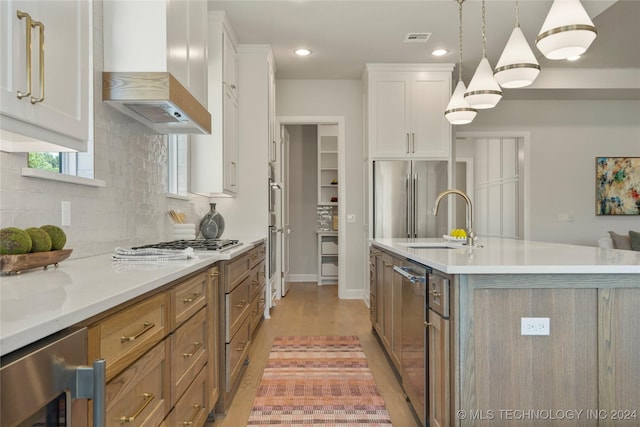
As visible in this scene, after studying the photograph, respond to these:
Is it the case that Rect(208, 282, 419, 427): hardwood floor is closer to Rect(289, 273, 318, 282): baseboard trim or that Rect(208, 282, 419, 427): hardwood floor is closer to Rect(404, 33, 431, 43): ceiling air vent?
Rect(289, 273, 318, 282): baseboard trim

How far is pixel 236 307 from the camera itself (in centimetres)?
259

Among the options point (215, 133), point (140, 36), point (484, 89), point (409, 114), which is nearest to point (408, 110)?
point (409, 114)

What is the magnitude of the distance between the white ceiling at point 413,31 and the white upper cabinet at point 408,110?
177 millimetres

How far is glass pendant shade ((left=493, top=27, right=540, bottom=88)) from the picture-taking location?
2.47 metres

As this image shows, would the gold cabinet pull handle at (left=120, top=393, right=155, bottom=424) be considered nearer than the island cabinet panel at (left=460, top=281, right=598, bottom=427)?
Yes

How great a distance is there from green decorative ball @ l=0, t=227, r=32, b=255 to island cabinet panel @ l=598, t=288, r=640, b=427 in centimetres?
196

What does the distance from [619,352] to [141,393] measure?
1662 mm

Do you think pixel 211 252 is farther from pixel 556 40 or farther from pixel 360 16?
pixel 360 16

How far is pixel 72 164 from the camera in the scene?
2023 mm

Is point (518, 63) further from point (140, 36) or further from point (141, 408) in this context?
point (141, 408)

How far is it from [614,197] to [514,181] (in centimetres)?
136

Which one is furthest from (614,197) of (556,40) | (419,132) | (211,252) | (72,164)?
(72,164)

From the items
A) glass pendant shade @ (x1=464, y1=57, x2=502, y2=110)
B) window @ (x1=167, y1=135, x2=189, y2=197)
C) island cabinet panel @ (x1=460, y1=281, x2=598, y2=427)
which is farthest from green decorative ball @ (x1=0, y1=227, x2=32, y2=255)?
glass pendant shade @ (x1=464, y1=57, x2=502, y2=110)

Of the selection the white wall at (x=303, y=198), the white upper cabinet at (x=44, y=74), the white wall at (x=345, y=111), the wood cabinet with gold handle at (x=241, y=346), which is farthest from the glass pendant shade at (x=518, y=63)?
the white wall at (x=303, y=198)
